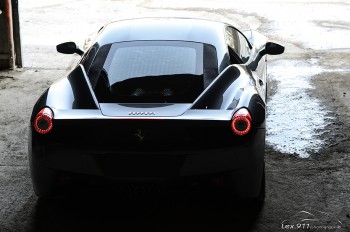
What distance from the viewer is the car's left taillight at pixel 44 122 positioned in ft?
13.0

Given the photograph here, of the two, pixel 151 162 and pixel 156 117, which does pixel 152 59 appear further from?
pixel 151 162

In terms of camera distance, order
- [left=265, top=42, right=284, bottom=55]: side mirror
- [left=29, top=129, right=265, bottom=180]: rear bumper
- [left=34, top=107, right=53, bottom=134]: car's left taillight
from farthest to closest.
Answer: [left=265, top=42, right=284, bottom=55]: side mirror → [left=34, top=107, right=53, bottom=134]: car's left taillight → [left=29, top=129, right=265, bottom=180]: rear bumper

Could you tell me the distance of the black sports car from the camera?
12.6ft

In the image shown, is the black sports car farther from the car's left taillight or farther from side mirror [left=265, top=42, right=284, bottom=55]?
side mirror [left=265, top=42, right=284, bottom=55]

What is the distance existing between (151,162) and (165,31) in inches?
63.0

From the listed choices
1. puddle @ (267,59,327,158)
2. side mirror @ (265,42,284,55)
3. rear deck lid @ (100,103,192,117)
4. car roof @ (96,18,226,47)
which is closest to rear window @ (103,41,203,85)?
car roof @ (96,18,226,47)

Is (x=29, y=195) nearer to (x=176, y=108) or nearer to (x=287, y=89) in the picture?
(x=176, y=108)

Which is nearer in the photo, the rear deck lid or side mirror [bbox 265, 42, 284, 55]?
the rear deck lid

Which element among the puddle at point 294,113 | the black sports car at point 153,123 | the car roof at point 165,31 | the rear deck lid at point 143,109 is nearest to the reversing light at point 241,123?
the black sports car at point 153,123

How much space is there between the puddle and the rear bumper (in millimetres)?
2043

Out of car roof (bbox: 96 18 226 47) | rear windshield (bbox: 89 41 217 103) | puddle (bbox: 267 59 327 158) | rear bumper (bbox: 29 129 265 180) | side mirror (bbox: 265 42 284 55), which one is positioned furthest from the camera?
puddle (bbox: 267 59 327 158)

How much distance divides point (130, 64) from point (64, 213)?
4.10ft

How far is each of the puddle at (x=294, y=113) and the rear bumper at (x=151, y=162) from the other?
6.70 feet

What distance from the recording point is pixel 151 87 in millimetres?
4395
